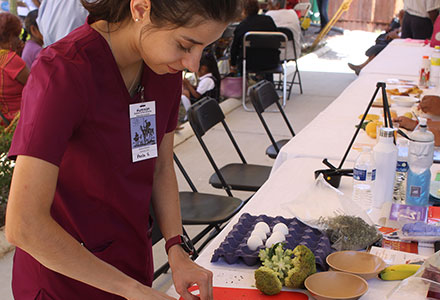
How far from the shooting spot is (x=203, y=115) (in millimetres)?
3000

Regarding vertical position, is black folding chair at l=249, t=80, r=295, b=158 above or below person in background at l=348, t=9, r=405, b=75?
above

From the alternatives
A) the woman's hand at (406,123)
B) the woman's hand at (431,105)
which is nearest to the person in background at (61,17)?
the woman's hand at (406,123)

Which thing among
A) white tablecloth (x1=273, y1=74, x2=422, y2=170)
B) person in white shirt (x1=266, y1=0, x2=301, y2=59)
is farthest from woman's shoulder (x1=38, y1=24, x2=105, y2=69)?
person in white shirt (x1=266, y1=0, x2=301, y2=59)

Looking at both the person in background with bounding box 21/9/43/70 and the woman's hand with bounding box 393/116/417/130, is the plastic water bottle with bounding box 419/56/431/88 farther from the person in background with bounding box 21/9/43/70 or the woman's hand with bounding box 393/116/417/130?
the person in background with bounding box 21/9/43/70

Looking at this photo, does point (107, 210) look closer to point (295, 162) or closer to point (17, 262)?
point (17, 262)

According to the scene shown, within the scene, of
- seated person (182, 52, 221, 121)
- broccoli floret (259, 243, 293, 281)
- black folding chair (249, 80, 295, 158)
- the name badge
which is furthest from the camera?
seated person (182, 52, 221, 121)

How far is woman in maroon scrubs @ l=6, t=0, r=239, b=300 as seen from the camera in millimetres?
984

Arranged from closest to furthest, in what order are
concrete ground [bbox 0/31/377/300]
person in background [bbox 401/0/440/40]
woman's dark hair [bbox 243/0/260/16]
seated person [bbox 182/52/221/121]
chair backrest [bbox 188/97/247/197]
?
chair backrest [bbox 188/97/247/197] < concrete ground [bbox 0/31/377/300] < seated person [bbox 182/52/221/121] < person in background [bbox 401/0/440/40] < woman's dark hair [bbox 243/0/260/16]

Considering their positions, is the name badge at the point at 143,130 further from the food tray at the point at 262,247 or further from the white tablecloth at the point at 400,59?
the white tablecloth at the point at 400,59

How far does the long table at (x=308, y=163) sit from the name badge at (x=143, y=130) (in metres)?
0.38

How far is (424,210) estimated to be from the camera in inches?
64.6

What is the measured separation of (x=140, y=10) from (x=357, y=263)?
81 cm

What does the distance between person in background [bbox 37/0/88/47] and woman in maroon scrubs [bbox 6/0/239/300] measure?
184cm

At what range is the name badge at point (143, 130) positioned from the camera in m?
1.19
